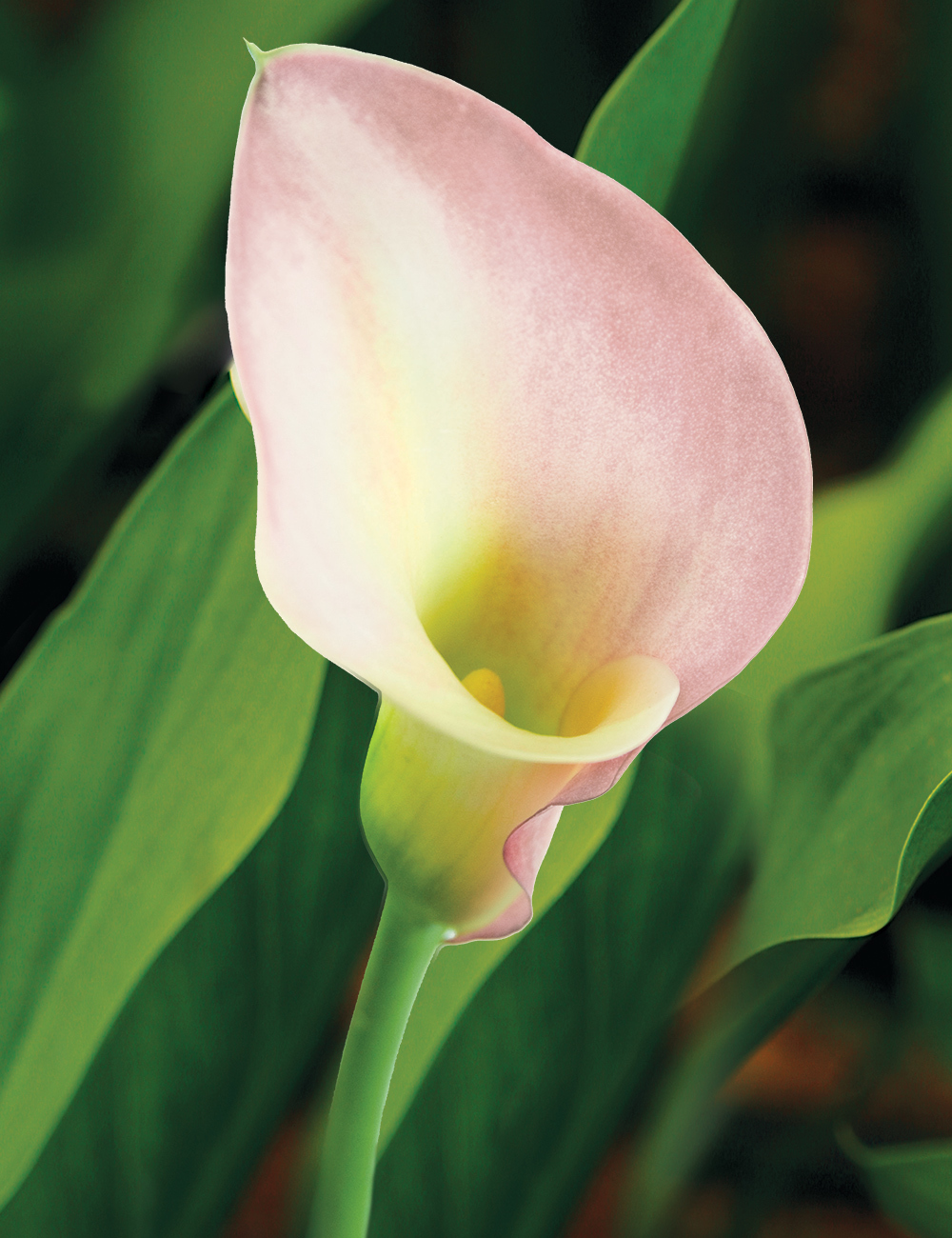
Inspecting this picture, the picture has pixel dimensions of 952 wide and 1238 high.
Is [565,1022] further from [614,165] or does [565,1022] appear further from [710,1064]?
[614,165]

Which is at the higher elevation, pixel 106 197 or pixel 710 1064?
pixel 106 197

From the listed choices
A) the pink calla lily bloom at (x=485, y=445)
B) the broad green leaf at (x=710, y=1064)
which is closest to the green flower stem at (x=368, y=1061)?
the pink calla lily bloom at (x=485, y=445)

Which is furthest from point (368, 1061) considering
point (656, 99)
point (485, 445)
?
point (656, 99)

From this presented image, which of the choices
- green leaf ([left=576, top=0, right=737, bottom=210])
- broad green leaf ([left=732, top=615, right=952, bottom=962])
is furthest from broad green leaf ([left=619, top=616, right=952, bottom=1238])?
green leaf ([left=576, top=0, right=737, bottom=210])

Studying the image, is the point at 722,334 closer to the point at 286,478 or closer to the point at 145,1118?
the point at 286,478

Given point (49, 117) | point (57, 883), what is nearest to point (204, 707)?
point (57, 883)

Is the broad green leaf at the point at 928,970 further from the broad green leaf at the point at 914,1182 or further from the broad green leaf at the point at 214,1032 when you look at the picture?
the broad green leaf at the point at 214,1032

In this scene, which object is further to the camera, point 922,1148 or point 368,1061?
point 922,1148
